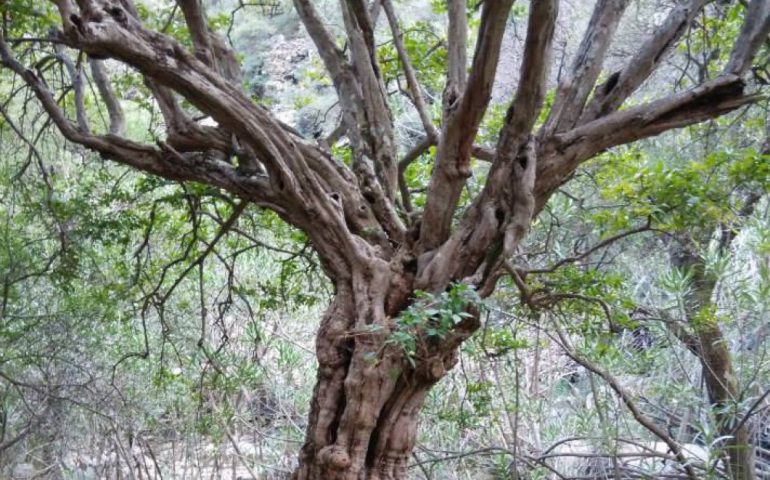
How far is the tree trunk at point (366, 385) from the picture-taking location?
8.57 feet

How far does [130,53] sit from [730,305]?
3424 mm

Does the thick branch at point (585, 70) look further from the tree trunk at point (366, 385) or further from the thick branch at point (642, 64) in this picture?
the tree trunk at point (366, 385)

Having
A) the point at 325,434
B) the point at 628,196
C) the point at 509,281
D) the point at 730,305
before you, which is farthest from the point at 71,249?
the point at 730,305

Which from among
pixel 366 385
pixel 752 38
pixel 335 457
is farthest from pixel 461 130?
pixel 335 457

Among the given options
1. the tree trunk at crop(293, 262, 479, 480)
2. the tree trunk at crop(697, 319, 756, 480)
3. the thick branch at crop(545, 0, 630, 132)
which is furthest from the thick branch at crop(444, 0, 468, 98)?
the tree trunk at crop(697, 319, 756, 480)

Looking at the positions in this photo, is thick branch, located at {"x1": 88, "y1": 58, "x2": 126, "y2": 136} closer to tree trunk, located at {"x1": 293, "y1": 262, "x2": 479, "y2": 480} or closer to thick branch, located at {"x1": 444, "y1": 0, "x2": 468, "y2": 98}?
tree trunk, located at {"x1": 293, "y1": 262, "x2": 479, "y2": 480}

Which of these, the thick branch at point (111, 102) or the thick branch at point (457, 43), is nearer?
the thick branch at point (457, 43)

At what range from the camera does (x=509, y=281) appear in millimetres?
3945

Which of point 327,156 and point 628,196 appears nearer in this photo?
point 327,156

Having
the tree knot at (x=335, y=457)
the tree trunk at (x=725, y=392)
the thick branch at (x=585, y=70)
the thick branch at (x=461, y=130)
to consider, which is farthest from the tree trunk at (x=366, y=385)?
the tree trunk at (x=725, y=392)

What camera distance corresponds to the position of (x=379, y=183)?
3225 millimetres

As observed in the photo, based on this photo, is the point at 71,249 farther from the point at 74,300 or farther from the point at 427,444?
the point at 427,444

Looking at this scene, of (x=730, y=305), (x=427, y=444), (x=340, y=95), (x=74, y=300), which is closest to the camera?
(x=340, y=95)

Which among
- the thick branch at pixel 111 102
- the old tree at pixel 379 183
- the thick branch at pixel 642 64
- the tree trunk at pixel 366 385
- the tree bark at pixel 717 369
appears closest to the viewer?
the old tree at pixel 379 183
